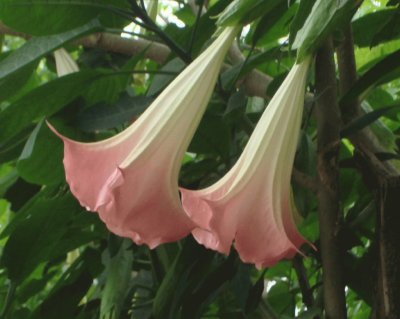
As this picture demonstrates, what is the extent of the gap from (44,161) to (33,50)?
16 cm

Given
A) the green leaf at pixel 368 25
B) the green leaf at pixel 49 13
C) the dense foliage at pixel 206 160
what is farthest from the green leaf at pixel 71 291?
the green leaf at pixel 368 25

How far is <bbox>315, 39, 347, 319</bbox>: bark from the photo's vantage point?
74 centimetres

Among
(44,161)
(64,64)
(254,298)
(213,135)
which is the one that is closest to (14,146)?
(44,161)

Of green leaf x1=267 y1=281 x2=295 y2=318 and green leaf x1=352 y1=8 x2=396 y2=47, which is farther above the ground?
green leaf x1=352 y1=8 x2=396 y2=47

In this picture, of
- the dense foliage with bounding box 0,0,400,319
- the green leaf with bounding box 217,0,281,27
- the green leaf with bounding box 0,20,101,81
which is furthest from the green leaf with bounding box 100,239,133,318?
the green leaf with bounding box 217,0,281,27

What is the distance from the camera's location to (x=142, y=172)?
538mm

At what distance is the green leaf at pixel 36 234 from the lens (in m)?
0.91

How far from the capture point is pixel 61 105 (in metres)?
0.86

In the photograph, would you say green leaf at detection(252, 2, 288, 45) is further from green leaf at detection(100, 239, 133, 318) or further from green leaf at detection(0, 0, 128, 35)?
green leaf at detection(100, 239, 133, 318)

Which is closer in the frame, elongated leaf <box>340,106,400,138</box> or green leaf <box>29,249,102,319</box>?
elongated leaf <box>340,106,400,138</box>

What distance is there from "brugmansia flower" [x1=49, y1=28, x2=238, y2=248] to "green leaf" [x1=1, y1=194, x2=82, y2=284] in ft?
1.20

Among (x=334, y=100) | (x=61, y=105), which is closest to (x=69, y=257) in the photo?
(x=61, y=105)

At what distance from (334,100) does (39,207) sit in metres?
0.38

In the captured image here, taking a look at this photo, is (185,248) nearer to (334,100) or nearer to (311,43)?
(334,100)
